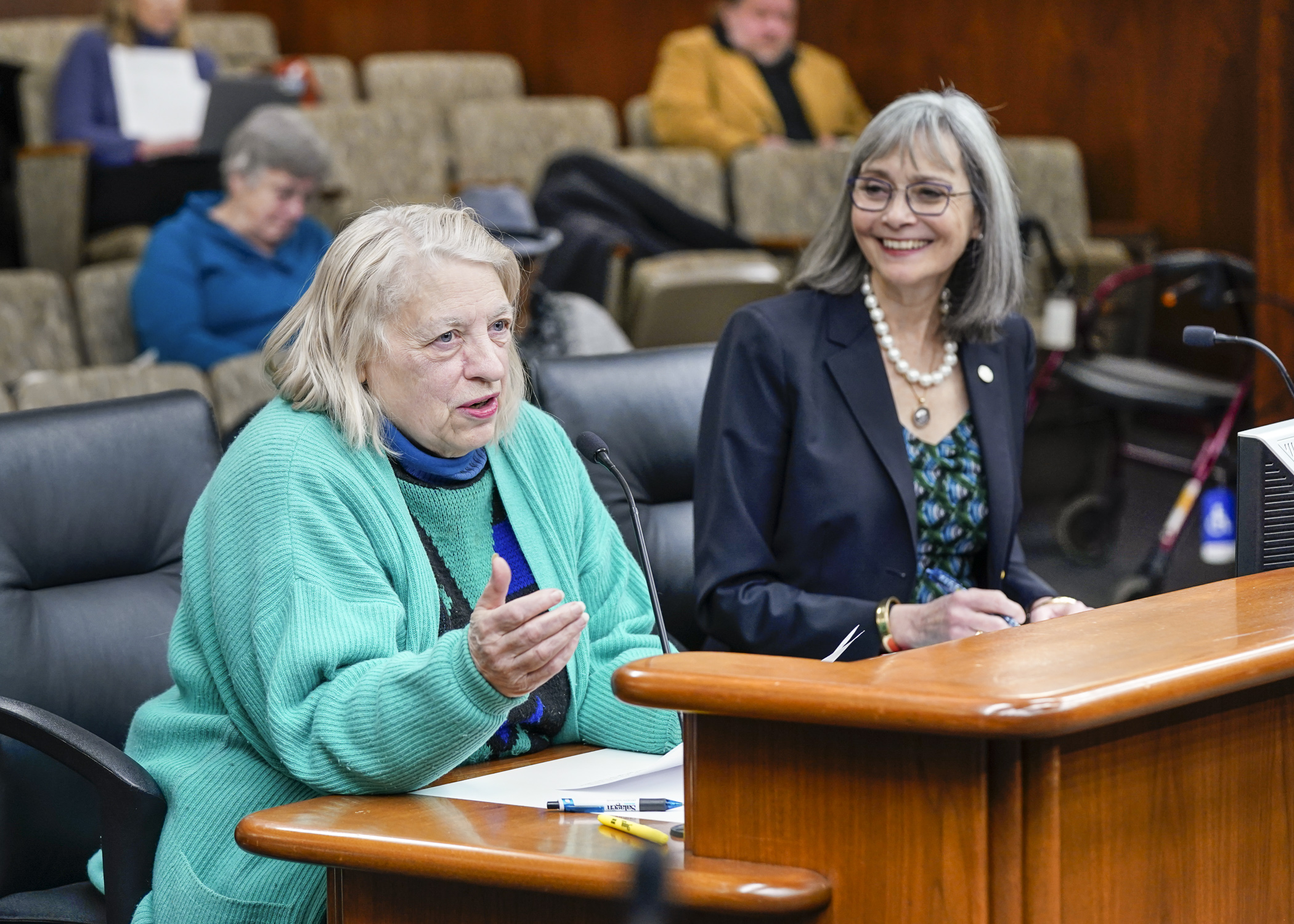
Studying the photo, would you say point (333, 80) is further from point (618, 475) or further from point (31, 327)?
point (618, 475)

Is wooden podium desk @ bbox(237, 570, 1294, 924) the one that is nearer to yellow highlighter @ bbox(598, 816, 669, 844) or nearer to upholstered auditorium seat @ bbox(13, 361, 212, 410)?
yellow highlighter @ bbox(598, 816, 669, 844)

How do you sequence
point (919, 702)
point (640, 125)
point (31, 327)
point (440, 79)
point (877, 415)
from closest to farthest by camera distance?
point (919, 702), point (877, 415), point (31, 327), point (640, 125), point (440, 79)

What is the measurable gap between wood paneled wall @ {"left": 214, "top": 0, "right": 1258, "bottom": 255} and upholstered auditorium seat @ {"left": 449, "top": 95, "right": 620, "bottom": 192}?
819 millimetres

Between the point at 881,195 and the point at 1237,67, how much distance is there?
151 inches

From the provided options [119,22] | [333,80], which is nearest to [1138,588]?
[119,22]

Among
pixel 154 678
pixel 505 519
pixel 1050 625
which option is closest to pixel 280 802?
pixel 505 519

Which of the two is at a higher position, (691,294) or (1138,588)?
(691,294)

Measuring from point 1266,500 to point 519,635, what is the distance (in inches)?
26.7

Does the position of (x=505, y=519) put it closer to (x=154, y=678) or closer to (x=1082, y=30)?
(x=154, y=678)

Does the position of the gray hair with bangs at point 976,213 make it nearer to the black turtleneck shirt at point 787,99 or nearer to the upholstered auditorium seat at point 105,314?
the upholstered auditorium seat at point 105,314

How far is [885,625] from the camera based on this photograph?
1.70 metres

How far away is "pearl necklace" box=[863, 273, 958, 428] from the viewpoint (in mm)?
1957

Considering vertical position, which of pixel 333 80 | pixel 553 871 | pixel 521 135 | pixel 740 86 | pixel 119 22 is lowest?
pixel 553 871

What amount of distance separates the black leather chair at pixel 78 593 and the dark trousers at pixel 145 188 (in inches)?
115
